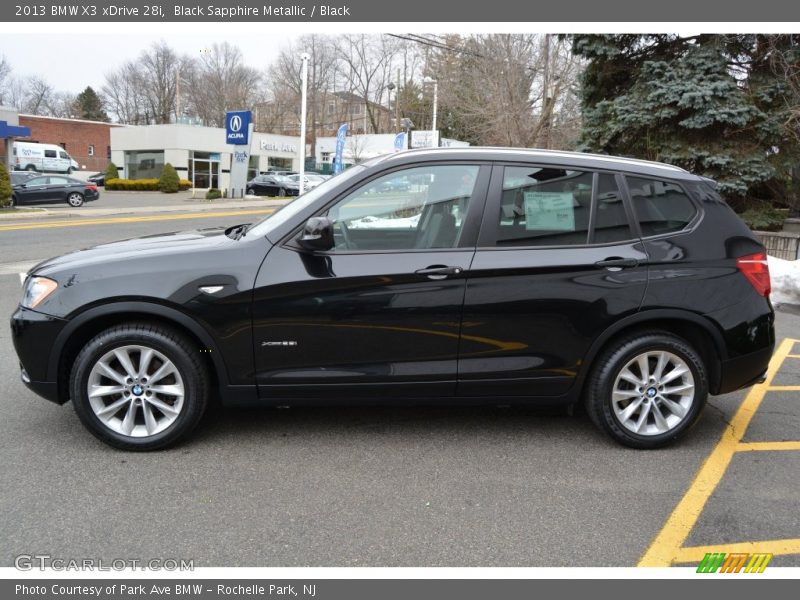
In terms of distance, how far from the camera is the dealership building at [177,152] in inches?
1813

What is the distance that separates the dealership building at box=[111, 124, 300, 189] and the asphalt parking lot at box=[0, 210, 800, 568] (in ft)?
142

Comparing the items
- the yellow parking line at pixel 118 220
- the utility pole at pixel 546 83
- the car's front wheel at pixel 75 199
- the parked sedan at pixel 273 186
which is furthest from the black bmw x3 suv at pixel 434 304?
the parked sedan at pixel 273 186

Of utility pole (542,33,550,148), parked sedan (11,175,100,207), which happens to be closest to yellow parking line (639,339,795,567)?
utility pole (542,33,550,148)

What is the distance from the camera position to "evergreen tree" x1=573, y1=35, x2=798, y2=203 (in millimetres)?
12727

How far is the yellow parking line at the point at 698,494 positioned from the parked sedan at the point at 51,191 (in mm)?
27389

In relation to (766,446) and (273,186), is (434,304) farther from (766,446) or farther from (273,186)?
(273,186)

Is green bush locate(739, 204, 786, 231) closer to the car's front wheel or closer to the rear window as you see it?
the rear window

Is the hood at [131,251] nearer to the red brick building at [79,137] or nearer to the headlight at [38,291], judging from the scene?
the headlight at [38,291]

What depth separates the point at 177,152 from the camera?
151ft

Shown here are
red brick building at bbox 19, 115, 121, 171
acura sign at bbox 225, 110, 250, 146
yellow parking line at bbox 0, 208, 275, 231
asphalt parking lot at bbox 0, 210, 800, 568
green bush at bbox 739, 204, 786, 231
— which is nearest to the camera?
asphalt parking lot at bbox 0, 210, 800, 568

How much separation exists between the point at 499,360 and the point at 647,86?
38.7 feet

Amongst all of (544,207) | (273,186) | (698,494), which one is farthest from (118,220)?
(698,494)

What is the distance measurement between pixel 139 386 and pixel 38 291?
0.82 meters
